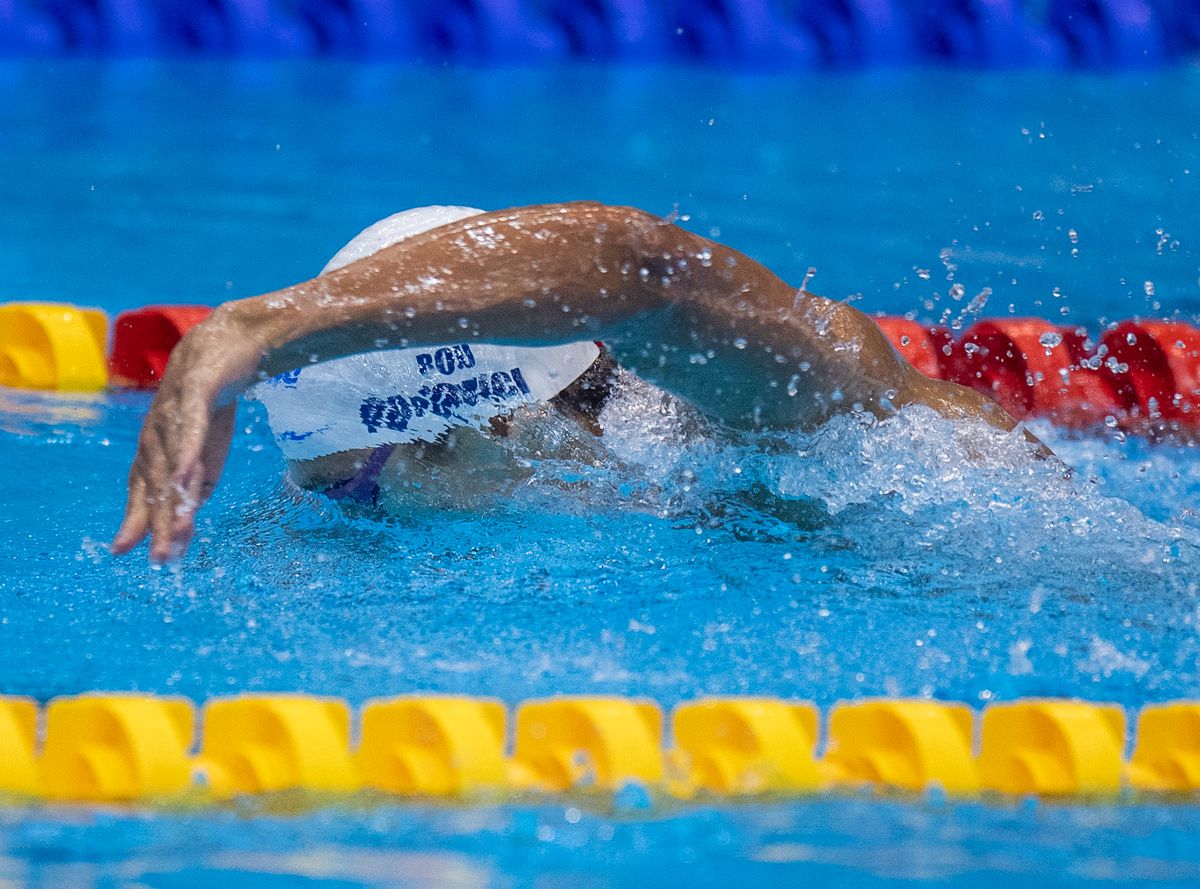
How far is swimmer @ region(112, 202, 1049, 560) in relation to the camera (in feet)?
4.79

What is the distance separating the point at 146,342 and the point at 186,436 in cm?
193

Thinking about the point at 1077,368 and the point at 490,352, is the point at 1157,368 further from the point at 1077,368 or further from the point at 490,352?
the point at 490,352

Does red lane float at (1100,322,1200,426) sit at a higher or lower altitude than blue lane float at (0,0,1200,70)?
lower

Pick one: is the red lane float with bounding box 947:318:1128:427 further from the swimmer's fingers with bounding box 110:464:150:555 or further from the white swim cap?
the swimmer's fingers with bounding box 110:464:150:555

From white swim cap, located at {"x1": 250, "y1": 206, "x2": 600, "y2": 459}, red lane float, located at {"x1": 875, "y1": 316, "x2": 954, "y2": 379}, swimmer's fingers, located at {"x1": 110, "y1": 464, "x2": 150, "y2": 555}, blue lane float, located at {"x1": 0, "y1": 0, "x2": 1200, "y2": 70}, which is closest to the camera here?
swimmer's fingers, located at {"x1": 110, "y1": 464, "x2": 150, "y2": 555}

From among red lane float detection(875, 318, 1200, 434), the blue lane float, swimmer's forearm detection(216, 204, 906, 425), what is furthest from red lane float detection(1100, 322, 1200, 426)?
the blue lane float

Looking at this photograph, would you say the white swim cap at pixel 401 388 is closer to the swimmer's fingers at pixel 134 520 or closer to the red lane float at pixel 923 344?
the swimmer's fingers at pixel 134 520

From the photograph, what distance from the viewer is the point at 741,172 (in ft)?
15.6

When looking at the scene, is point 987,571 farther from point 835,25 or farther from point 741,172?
point 835,25

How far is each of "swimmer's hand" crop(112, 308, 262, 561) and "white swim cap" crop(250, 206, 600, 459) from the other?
0.41 m

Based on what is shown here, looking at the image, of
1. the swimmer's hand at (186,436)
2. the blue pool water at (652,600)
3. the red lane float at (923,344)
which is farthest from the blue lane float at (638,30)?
the swimmer's hand at (186,436)

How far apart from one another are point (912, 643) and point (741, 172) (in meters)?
3.02

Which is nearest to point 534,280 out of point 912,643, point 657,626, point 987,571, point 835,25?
point 657,626

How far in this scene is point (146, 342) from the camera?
10.6 ft
